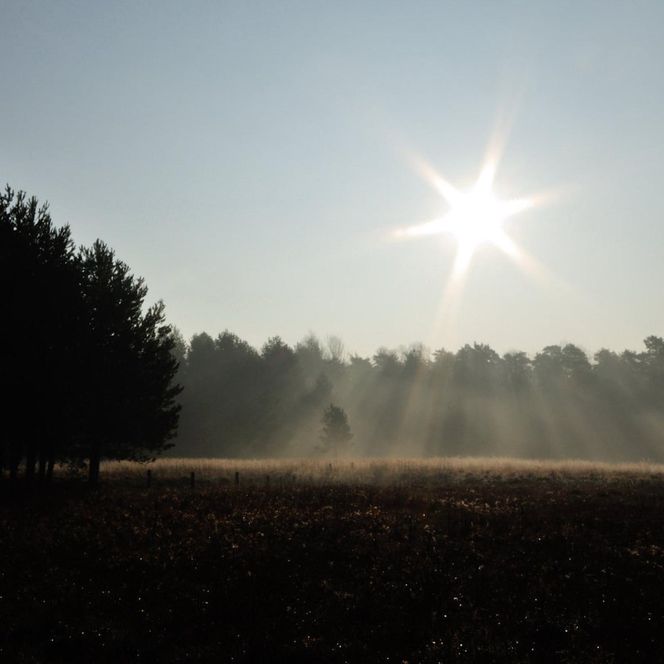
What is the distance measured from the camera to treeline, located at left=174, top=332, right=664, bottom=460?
72250mm

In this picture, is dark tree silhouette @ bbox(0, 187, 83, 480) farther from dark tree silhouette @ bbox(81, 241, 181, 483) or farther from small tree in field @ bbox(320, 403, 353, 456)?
small tree in field @ bbox(320, 403, 353, 456)

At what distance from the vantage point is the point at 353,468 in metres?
35.1

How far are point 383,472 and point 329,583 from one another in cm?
2408

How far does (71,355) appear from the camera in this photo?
2462 centimetres

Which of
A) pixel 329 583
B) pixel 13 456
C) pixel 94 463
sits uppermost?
pixel 13 456

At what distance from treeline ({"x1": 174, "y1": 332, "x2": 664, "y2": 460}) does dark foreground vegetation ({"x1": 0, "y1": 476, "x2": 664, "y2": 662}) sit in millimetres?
54890

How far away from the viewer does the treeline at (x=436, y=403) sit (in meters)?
72.2

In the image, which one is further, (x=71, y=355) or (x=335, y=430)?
(x=335, y=430)

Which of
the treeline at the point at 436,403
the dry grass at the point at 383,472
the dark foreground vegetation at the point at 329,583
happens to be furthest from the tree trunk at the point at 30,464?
the treeline at the point at 436,403

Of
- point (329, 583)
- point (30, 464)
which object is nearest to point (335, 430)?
point (30, 464)

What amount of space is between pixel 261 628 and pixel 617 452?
85285 mm

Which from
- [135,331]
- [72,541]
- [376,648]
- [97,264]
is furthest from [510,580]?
[97,264]

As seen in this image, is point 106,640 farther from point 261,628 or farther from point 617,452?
point 617,452

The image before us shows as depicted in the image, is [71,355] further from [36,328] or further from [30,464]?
[30,464]
